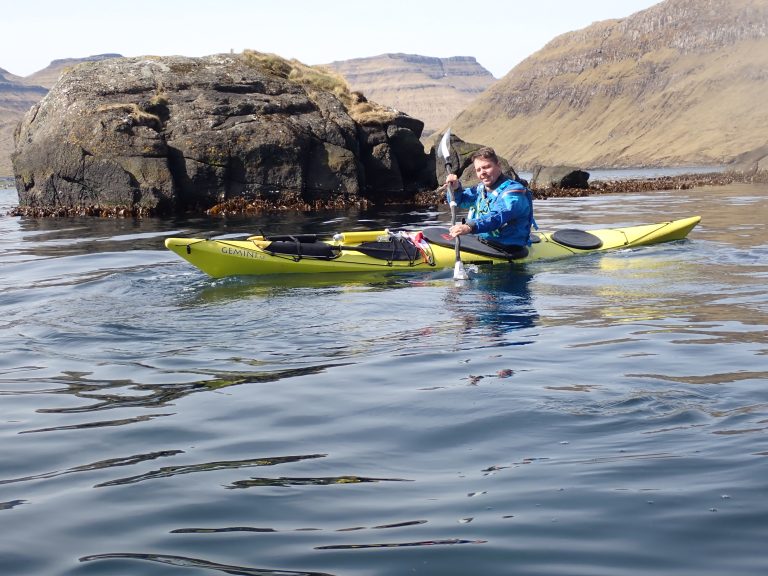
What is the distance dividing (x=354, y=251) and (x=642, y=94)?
476ft

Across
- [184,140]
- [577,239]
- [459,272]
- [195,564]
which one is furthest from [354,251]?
[184,140]

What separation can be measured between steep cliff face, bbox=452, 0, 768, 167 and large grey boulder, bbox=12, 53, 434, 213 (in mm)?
88165

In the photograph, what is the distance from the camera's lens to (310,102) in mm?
22969

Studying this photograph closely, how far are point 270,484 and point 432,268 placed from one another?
6988mm

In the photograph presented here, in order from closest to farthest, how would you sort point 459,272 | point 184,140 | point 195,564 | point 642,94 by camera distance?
point 195,564 < point 459,272 < point 184,140 < point 642,94

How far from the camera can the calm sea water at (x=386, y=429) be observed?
2904 mm

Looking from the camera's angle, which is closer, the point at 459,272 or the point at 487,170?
the point at 459,272

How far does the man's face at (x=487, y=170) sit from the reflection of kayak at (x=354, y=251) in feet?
2.44

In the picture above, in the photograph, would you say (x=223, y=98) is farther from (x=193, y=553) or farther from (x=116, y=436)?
(x=193, y=553)

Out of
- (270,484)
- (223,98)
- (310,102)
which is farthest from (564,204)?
(270,484)

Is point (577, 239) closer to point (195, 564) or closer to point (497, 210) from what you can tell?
point (497, 210)

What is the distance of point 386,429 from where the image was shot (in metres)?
4.36

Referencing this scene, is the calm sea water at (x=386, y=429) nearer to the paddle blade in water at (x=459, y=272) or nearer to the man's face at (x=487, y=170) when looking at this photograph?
the paddle blade in water at (x=459, y=272)

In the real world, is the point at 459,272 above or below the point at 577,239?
below
